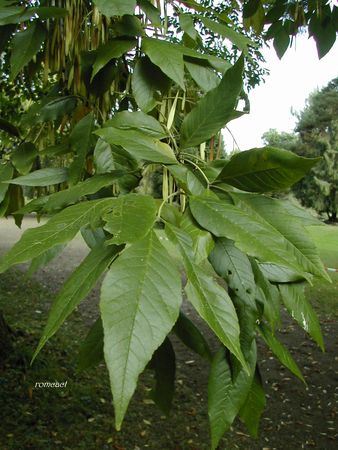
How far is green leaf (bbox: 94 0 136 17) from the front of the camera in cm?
74

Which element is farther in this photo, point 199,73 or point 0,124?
point 0,124

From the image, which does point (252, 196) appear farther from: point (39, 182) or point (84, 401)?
point (84, 401)

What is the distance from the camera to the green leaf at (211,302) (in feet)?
1.36

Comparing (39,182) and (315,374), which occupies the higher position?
(39,182)

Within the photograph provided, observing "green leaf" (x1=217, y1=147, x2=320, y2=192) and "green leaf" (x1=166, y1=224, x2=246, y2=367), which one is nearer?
"green leaf" (x1=166, y1=224, x2=246, y2=367)

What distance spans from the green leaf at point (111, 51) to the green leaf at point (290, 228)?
1.29 feet

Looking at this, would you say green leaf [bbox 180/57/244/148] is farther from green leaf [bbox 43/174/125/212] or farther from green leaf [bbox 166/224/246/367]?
green leaf [bbox 166/224/246/367]

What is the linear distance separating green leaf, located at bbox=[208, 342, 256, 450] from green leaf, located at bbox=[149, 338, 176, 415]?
0.11 metres

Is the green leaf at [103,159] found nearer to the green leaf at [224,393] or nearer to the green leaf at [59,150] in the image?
the green leaf at [59,150]

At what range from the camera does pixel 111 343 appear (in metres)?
0.37

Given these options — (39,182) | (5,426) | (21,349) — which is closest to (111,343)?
(39,182)

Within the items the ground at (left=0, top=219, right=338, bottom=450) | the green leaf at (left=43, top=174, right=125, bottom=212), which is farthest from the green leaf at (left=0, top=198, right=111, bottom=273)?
the ground at (left=0, top=219, right=338, bottom=450)

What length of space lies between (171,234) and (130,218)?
5cm

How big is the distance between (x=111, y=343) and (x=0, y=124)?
901 millimetres
